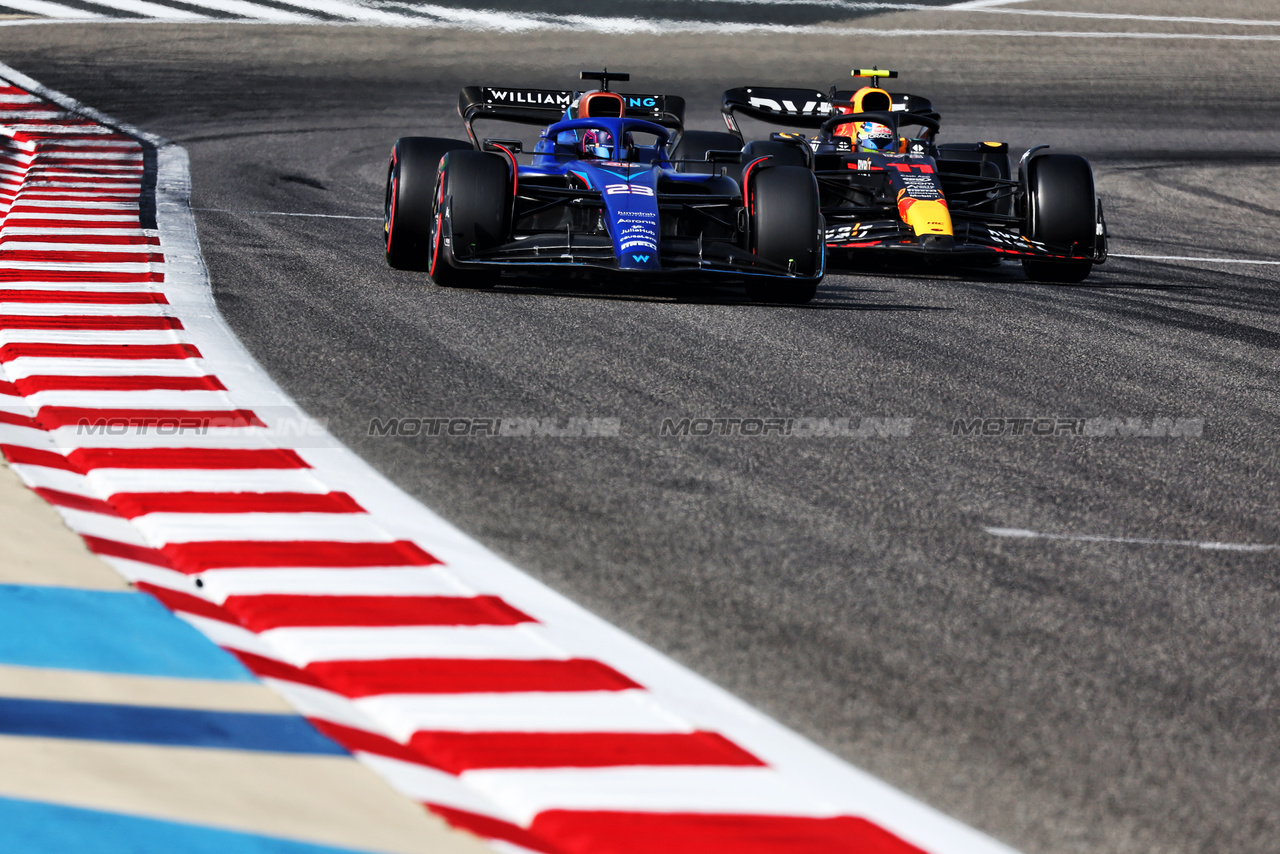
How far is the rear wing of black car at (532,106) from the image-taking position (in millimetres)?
10641

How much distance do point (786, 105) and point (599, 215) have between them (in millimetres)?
4410

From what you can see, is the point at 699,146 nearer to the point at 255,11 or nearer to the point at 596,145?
the point at 596,145

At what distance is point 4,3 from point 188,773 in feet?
92.4

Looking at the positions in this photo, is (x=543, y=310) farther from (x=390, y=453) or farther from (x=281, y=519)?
(x=281, y=519)

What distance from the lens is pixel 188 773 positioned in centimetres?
273

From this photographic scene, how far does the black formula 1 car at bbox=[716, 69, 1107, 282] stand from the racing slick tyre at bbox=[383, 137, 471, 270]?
2706mm

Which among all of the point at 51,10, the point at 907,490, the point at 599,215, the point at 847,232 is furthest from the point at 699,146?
the point at 51,10

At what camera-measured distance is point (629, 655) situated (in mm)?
3482

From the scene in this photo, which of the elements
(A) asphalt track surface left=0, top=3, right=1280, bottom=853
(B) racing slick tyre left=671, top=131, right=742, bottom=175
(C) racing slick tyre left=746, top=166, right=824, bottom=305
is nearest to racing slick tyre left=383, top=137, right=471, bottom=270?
(A) asphalt track surface left=0, top=3, right=1280, bottom=853

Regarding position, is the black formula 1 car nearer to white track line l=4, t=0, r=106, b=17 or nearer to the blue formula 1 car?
the blue formula 1 car

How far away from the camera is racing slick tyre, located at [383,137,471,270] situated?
30.6 feet

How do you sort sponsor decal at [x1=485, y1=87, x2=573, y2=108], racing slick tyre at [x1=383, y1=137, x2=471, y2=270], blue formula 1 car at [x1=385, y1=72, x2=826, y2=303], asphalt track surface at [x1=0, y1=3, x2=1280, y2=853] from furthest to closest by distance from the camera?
sponsor decal at [x1=485, y1=87, x2=573, y2=108], racing slick tyre at [x1=383, y1=137, x2=471, y2=270], blue formula 1 car at [x1=385, y1=72, x2=826, y2=303], asphalt track surface at [x1=0, y1=3, x2=1280, y2=853]

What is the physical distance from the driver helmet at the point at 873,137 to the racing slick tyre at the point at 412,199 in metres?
3.76

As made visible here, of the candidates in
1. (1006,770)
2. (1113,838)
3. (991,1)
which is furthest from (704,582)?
(991,1)
